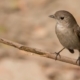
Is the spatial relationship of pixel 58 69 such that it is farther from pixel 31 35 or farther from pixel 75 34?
pixel 75 34

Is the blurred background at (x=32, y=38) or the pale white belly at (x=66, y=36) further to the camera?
the blurred background at (x=32, y=38)

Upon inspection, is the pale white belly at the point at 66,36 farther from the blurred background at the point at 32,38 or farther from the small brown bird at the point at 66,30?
the blurred background at the point at 32,38

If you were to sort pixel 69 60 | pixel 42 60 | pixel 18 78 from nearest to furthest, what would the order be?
pixel 69 60 → pixel 18 78 → pixel 42 60

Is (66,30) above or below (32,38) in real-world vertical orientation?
above

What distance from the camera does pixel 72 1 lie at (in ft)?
27.4

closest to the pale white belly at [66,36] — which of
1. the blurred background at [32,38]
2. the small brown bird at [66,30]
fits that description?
the small brown bird at [66,30]

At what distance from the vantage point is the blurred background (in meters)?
6.15

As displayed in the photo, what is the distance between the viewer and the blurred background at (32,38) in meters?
6.15

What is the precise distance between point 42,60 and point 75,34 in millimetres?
2455

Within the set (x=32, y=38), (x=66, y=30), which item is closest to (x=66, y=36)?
(x=66, y=30)

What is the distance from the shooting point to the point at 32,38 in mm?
7246

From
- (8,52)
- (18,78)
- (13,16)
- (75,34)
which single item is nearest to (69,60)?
(75,34)

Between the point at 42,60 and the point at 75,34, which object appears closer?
the point at 75,34

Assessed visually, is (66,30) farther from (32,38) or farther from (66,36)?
(32,38)
